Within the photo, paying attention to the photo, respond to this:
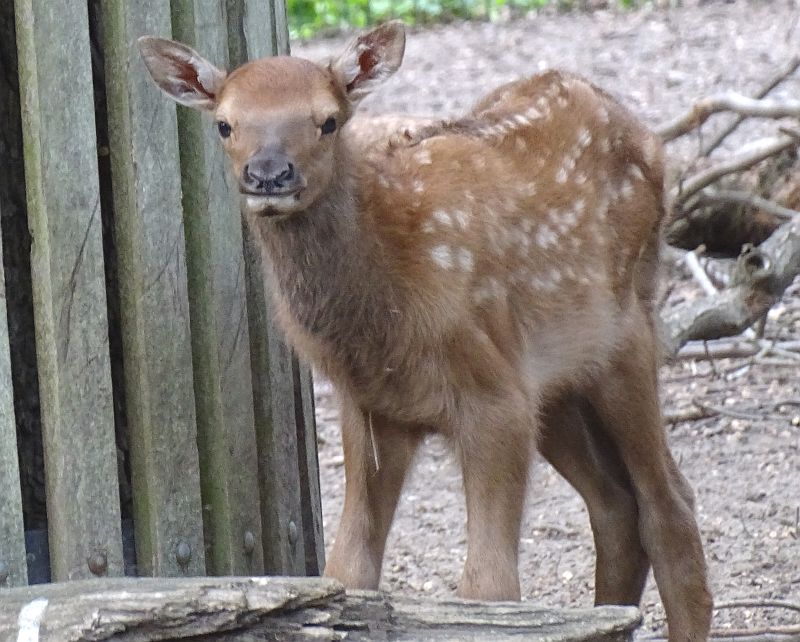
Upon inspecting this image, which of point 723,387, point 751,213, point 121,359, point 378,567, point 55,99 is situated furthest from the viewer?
point 751,213

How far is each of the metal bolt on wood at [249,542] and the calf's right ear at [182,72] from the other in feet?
4.75

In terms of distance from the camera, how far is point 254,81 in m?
4.92

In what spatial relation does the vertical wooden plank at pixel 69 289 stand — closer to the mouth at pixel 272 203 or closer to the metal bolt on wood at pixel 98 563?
the metal bolt on wood at pixel 98 563

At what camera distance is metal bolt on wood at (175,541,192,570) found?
5117 mm

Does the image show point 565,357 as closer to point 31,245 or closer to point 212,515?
point 212,515

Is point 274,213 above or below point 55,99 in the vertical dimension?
below

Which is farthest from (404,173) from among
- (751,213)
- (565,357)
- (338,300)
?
(751,213)

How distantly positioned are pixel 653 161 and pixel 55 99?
8.48 feet

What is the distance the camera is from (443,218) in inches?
209

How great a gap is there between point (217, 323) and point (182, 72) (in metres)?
0.87

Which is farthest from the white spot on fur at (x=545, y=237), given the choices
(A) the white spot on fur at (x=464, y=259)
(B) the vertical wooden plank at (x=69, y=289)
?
(B) the vertical wooden plank at (x=69, y=289)

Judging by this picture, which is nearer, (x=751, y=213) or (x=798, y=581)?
(x=798, y=581)

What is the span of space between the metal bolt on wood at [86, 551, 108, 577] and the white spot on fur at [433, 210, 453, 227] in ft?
5.08

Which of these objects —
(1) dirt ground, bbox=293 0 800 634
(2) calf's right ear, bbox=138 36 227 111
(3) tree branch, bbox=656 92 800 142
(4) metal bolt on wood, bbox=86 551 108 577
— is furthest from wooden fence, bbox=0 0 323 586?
(3) tree branch, bbox=656 92 800 142
